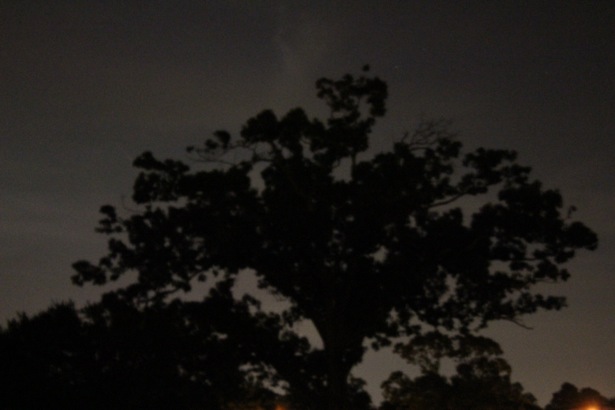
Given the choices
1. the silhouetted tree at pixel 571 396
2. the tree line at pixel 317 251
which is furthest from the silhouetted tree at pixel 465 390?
the silhouetted tree at pixel 571 396

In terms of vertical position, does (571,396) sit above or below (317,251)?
above

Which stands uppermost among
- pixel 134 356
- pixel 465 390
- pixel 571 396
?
pixel 571 396

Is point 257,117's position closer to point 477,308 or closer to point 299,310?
point 299,310

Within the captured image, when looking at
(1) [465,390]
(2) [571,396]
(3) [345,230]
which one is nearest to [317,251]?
(3) [345,230]

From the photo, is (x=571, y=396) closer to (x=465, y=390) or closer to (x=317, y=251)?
(x=465, y=390)

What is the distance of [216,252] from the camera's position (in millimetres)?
21766

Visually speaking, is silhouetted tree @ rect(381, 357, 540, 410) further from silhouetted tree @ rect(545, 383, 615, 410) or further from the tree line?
silhouetted tree @ rect(545, 383, 615, 410)

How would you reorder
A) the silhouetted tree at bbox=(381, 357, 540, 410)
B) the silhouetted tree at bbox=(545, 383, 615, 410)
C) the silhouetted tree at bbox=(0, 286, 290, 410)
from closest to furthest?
the silhouetted tree at bbox=(0, 286, 290, 410) → the silhouetted tree at bbox=(381, 357, 540, 410) → the silhouetted tree at bbox=(545, 383, 615, 410)

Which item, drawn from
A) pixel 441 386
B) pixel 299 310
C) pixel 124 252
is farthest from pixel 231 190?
pixel 441 386

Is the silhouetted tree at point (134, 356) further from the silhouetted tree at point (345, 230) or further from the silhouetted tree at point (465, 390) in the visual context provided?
the silhouetted tree at point (465, 390)

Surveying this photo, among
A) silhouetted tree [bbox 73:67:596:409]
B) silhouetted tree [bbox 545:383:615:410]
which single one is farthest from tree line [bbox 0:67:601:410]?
silhouetted tree [bbox 545:383:615:410]

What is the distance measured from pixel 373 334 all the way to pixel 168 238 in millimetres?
9941

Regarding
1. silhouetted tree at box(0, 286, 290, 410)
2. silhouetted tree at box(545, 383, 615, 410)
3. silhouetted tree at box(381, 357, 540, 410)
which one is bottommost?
silhouetted tree at box(0, 286, 290, 410)

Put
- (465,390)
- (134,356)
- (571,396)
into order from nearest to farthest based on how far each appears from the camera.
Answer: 1. (134,356)
2. (465,390)
3. (571,396)
